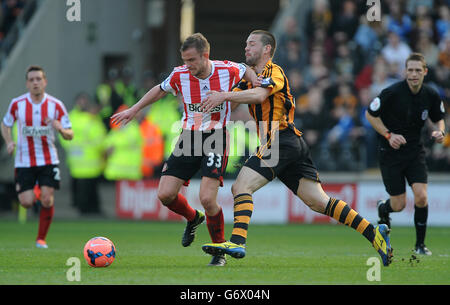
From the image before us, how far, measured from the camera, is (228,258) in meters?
9.18

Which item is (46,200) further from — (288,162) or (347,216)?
(347,216)

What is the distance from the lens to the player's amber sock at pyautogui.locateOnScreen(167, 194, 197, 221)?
8.88 meters

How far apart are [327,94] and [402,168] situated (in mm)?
7755

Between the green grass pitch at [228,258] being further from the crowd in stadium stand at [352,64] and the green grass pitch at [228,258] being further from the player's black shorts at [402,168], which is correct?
the crowd in stadium stand at [352,64]

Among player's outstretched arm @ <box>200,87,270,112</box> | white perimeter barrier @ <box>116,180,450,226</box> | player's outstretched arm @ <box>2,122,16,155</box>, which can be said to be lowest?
white perimeter barrier @ <box>116,180,450,226</box>

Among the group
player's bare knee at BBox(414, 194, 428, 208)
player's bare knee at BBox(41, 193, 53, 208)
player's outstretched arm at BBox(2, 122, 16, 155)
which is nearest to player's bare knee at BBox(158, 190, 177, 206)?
player's bare knee at BBox(41, 193, 53, 208)

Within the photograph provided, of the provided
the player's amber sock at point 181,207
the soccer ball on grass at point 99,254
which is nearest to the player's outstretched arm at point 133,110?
the player's amber sock at point 181,207

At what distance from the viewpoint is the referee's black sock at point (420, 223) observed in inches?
400

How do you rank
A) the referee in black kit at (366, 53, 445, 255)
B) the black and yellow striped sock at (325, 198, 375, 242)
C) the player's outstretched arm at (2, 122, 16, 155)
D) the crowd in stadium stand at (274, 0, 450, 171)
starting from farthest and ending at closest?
the crowd in stadium stand at (274, 0, 450, 171)
the player's outstretched arm at (2, 122, 16, 155)
the referee in black kit at (366, 53, 445, 255)
the black and yellow striped sock at (325, 198, 375, 242)

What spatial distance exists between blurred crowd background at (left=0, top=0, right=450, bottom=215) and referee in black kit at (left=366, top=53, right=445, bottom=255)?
19.7 ft

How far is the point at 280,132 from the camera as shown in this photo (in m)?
8.20

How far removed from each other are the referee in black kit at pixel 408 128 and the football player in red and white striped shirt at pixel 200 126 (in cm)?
234

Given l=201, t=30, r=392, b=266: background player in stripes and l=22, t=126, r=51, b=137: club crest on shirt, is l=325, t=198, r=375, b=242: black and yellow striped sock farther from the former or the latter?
l=22, t=126, r=51, b=137: club crest on shirt

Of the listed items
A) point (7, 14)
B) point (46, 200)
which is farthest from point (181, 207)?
point (7, 14)
